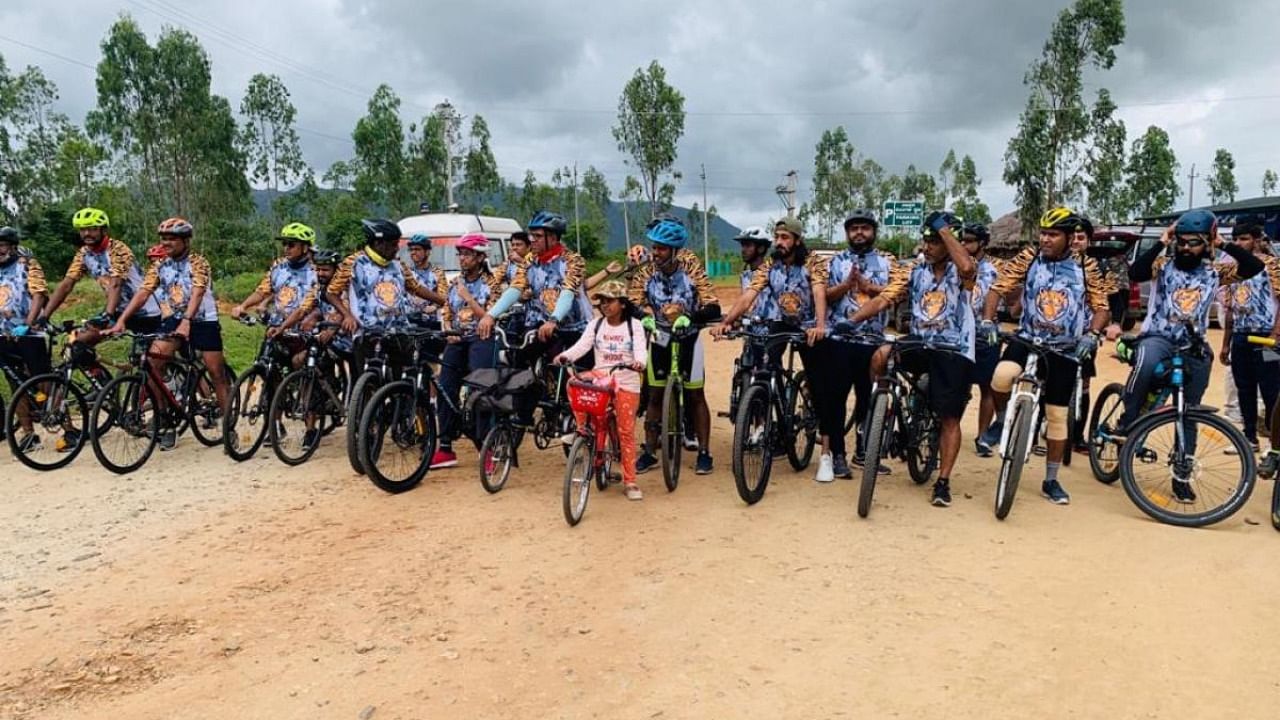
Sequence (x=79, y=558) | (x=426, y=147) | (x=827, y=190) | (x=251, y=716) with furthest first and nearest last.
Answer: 1. (x=827, y=190)
2. (x=426, y=147)
3. (x=79, y=558)
4. (x=251, y=716)

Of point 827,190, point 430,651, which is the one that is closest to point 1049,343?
point 430,651

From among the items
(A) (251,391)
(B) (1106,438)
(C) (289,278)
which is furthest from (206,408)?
(B) (1106,438)

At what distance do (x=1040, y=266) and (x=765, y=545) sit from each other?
2607mm

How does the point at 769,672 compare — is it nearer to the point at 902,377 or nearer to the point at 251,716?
the point at 251,716

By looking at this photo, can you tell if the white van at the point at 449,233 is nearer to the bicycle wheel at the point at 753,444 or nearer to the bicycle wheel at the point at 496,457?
the bicycle wheel at the point at 496,457

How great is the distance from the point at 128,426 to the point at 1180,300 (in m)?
7.74

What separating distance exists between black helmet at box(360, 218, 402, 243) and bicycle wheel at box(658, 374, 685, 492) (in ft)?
8.36

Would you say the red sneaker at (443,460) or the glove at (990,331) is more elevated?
the glove at (990,331)

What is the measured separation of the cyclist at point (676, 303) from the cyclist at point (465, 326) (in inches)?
50.5

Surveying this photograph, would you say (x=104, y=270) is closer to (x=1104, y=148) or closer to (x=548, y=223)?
(x=548, y=223)

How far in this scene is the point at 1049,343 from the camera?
506 centimetres

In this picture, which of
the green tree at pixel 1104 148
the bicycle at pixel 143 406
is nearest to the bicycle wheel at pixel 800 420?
the bicycle at pixel 143 406

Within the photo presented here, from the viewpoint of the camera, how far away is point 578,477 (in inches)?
201

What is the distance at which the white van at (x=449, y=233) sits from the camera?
16297mm
